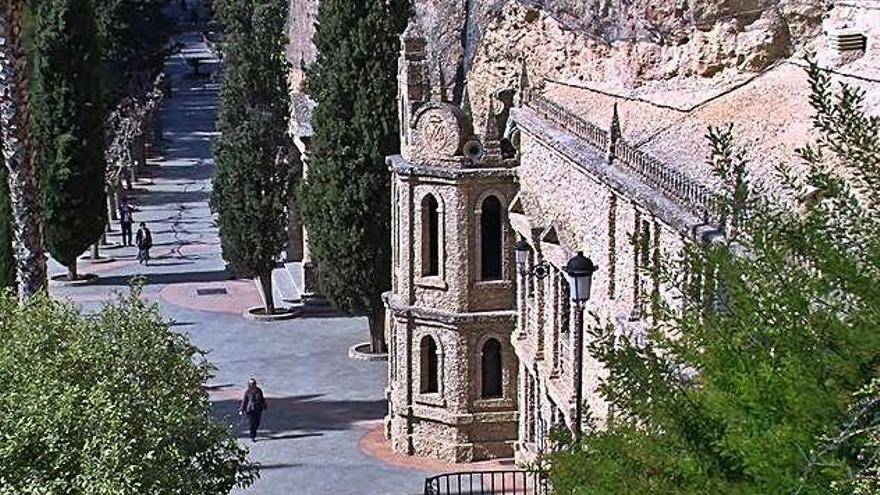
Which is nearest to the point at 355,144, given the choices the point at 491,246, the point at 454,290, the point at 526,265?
the point at 491,246

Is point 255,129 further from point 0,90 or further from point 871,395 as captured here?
point 871,395

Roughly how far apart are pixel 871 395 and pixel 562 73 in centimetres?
2133

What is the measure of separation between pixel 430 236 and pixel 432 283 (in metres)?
0.85

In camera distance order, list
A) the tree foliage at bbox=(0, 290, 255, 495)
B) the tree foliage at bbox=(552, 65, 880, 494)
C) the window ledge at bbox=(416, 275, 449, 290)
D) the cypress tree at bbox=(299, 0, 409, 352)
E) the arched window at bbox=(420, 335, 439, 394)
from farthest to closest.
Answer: the cypress tree at bbox=(299, 0, 409, 352)
the arched window at bbox=(420, 335, 439, 394)
the window ledge at bbox=(416, 275, 449, 290)
the tree foliage at bbox=(0, 290, 255, 495)
the tree foliage at bbox=(552, 65, 880, 494)

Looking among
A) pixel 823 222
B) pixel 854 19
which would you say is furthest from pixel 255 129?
pixel 823 222

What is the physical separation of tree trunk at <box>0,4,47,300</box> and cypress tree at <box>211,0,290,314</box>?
1468 centimetres

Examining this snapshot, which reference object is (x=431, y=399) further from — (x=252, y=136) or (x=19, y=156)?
(x=252, y=136)

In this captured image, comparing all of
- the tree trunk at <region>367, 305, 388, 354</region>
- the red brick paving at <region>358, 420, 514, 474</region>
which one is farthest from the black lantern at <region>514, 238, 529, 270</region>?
the tree trunk at <region>367, 305, 388, 354</region>

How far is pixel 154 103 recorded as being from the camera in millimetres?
57219

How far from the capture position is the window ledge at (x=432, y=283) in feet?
88.3

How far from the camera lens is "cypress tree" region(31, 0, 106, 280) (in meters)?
38.4

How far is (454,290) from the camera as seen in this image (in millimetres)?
26828

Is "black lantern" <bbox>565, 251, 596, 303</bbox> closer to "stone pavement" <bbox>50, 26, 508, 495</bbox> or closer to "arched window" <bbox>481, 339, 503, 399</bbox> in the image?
"stone pavement" <bbox>50, 26, 508, 495</bbox>

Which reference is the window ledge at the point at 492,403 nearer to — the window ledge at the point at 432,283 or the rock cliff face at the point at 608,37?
the window ledge at the point at 432,283
